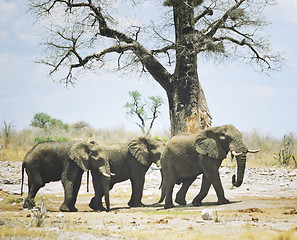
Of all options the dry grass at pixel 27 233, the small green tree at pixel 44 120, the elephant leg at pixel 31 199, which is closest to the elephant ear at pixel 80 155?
the elephant leg at pixel 31 199

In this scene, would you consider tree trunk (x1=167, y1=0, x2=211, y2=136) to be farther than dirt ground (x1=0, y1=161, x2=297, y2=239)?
Yes

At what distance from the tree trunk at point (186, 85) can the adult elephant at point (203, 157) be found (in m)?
6.39

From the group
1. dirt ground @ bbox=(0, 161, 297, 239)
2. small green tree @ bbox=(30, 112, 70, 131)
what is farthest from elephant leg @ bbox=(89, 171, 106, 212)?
small green tree @ bbox=(30, 112, 70, 131)

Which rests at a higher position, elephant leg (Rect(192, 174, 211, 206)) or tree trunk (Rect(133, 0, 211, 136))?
tree trunk (Rect(133, 0, 211, 136))

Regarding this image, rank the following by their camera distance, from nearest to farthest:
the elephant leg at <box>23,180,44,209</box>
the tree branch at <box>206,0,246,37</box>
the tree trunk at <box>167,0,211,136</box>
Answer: the elephant leg at <box>23,180,44,209</box> → the tree trunk at <box>167,0,211,136</box> → the tree branch at <box>206,0,246,37</box>

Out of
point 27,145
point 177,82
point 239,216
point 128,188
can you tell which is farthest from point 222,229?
point 27,145

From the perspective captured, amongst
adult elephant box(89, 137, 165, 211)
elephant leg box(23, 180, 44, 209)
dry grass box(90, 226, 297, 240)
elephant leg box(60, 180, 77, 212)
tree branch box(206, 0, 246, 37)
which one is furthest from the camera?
tree branch box(206, 0, 246, 37)

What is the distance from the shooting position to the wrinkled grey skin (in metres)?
11.0

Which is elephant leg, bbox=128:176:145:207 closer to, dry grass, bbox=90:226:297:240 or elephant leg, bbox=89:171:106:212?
elephant leg, bbox=89:171:106:212

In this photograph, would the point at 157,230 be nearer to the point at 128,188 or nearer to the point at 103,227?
the point at 103,227

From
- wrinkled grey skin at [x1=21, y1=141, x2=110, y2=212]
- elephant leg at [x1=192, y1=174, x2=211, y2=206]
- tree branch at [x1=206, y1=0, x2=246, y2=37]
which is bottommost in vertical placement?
elephant leg at [x1=192, y1=174, x2=211, y2=206]

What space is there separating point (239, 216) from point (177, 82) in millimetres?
10785

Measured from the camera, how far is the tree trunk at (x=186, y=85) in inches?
709

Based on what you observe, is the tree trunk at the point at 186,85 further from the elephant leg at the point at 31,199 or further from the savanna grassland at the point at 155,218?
the elephant leg at the point at 31,199
